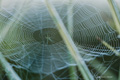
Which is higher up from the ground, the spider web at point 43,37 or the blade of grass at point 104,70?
the spider web at point 43,37

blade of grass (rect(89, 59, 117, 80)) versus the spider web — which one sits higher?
the spider web

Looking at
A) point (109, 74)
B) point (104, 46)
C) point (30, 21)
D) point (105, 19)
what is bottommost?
point (109, 74)

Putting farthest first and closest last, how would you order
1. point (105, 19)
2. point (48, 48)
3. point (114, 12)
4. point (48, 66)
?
1. point (48, 48)
2. point (48, 66)
3. point (105, 19)
4. point (114, 12)

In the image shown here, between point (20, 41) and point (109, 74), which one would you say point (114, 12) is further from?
point (20, 41)

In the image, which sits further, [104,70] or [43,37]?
[43,37]

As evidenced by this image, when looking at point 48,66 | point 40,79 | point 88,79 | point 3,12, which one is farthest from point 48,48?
point 88,79

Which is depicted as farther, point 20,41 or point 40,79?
point 20,41

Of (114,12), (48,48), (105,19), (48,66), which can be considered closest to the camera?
(114,12)

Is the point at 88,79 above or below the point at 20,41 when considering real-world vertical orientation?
below
